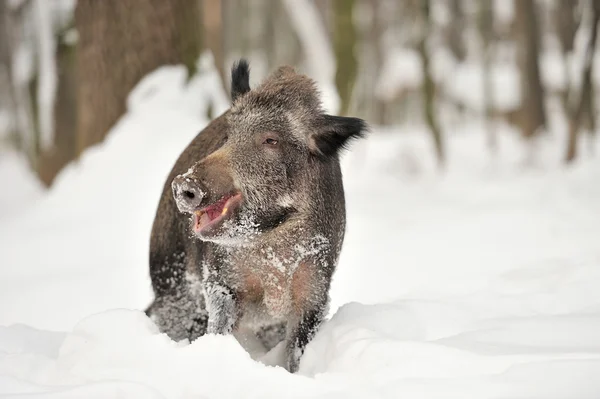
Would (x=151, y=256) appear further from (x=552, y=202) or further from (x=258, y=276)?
(x=552, y=202)

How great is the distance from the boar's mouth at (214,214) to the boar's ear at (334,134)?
1.94 feet

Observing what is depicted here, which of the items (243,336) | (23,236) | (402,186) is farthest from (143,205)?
(402,186)

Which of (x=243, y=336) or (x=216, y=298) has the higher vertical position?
(x=216, y=298)

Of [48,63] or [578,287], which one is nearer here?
[578,287]

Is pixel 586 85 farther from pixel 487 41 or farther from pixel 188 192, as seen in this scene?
pixel 487 41

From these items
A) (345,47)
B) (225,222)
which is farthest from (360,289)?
(345,47)

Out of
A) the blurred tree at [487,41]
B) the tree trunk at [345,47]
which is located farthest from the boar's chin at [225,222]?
the blurred tree at [487,41]

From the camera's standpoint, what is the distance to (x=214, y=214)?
11.0 ft

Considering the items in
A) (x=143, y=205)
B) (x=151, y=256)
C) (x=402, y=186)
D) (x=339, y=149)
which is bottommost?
(x=402, y=186)

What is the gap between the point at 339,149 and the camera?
3711 mm

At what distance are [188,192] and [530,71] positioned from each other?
46.2ft

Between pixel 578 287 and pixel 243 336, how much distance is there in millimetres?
2235

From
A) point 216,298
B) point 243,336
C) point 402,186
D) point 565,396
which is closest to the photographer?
point 565,396

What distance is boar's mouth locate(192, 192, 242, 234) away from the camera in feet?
10.9
